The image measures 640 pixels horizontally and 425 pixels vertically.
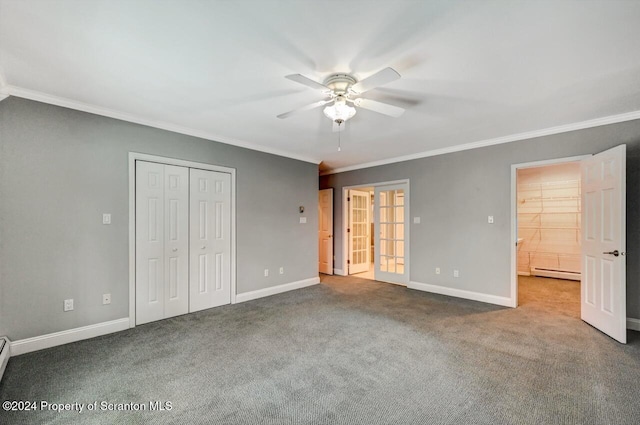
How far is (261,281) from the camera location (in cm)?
470

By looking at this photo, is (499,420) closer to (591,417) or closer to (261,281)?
(591,417)

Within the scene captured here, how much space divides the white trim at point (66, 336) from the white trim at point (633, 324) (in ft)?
19.1

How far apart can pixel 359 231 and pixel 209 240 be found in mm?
3756

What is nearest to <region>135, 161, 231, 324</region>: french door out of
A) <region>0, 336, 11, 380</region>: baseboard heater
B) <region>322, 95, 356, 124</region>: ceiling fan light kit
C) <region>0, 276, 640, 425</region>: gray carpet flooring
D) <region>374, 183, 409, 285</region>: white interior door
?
<region>0, 276, 640, 425</region>: gray carpet flooring

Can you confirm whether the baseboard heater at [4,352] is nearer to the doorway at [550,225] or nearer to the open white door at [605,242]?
the open white door at [605,242]

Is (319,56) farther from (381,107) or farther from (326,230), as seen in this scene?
(326,230)

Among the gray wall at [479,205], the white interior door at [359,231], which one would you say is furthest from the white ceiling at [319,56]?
the white interior door at [359,231]

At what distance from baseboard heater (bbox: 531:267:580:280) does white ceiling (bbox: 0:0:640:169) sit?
3.92 m

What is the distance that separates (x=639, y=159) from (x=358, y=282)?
432 centimetres

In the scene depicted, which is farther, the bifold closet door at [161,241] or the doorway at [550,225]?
the doorway at [550,225]

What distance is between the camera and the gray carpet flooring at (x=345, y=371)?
73.7 inches

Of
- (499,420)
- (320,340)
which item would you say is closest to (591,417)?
(499,420)

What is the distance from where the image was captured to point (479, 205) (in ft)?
14.7

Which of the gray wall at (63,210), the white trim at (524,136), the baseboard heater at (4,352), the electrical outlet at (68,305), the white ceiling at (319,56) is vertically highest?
the white ceiling at (319,56)
